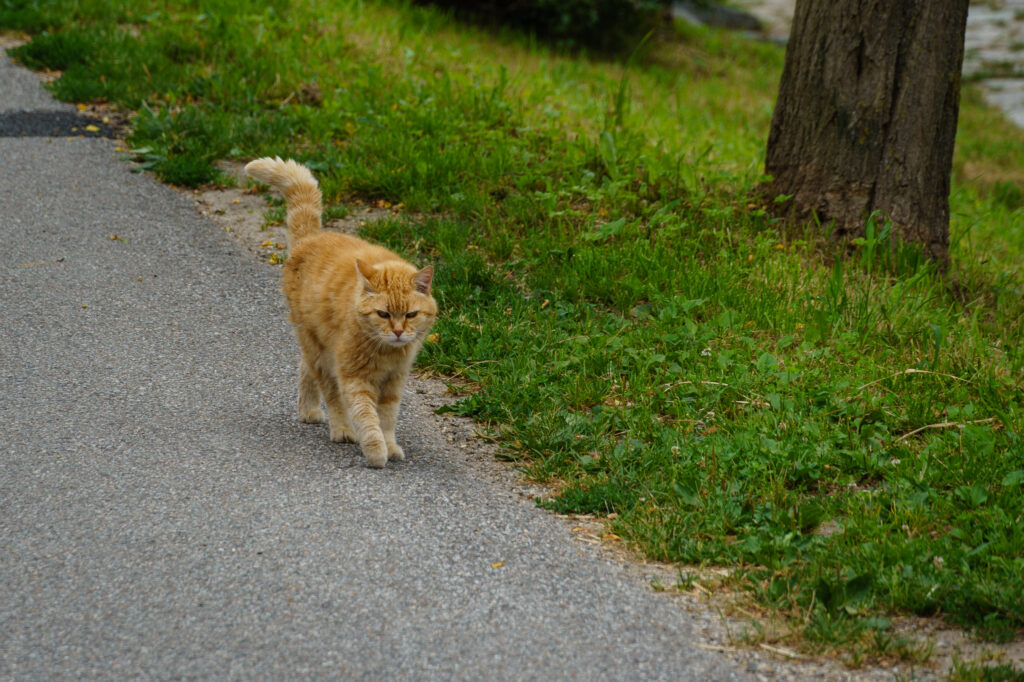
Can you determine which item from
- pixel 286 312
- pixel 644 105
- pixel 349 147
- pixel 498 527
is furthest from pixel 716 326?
pixel 644 105

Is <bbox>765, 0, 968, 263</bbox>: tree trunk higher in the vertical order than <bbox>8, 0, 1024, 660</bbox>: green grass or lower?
higher

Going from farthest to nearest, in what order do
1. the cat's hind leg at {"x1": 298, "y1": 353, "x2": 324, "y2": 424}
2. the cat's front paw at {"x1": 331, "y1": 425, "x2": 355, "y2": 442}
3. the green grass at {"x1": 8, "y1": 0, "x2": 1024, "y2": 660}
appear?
the cat's hind leg at {"x1": 298, "y1": 353, "x2": 324, "y2": 424} → the cat's front paw at {"x1": 331, "y1": 425, "x2": 355, "y2": 442} → the green grass at {"x1": 8, "y1": 0, "x2": 1024, "y2": 660}

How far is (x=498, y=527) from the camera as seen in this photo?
3830 mm

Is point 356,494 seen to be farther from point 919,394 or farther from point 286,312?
point 919,394

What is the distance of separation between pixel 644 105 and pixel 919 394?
21.2ft

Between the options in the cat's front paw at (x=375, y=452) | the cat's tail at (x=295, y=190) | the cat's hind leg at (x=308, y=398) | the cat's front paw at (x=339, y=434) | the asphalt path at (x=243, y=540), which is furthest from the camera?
the cat's tail at (x=295, y=190)

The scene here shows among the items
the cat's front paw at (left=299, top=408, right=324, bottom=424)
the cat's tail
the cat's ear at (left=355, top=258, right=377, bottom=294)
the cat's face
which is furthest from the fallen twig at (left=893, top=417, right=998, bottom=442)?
the cat's tail

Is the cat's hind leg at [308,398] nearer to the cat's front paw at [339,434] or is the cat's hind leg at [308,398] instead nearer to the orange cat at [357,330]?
the orange cat at [357,330]

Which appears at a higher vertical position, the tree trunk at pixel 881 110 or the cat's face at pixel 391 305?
the tree trunk at pixel 881 110

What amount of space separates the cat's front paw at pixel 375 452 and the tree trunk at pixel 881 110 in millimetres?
3719

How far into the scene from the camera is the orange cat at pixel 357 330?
419cm

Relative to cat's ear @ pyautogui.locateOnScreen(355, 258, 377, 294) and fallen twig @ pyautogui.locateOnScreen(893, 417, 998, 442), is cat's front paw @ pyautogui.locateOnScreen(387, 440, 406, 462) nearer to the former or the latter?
cat's ear @ pyautogui.locateOnScreen(355, 258, 377, 294)

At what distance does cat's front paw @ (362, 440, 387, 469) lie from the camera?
163 inches

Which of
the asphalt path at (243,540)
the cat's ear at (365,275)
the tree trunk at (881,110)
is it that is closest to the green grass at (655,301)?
the tree trunk at (881,110)
